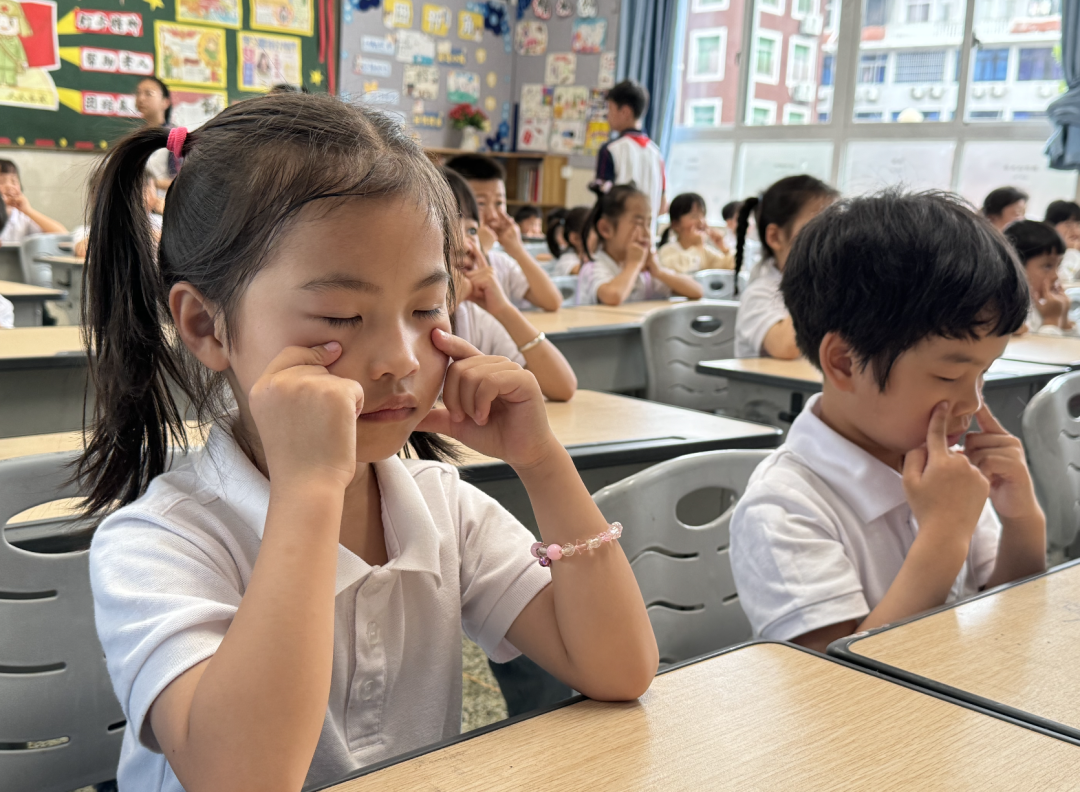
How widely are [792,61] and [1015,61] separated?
1596 millimetres

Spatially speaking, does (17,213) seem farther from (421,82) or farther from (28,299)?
(421,82)

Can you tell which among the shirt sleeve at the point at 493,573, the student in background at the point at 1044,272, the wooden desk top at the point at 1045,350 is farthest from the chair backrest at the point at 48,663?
the student in background at the point at 1044,272

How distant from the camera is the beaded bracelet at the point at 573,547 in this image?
0.87 m

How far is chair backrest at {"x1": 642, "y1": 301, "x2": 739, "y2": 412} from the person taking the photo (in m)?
2.94

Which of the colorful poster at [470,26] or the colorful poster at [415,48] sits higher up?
the colorful poster at [470,26]

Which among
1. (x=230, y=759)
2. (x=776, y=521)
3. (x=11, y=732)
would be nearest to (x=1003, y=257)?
(x=776, y=521)

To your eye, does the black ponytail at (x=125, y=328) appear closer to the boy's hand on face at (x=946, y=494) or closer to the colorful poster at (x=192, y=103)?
the boy's hand on face at (x=946, y=494)

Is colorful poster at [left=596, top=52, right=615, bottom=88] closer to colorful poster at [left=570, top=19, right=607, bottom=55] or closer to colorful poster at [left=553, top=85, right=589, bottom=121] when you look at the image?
colorful poster at [left=570, top=19, right=607, bottom=55]

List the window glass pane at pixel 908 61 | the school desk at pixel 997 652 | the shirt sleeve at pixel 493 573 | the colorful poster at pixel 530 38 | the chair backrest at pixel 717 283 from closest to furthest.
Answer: the school desk at pixel 997 652, the shirt sleeve at pixel 493 573, the chair backrest at pixel 717 283, the window glass pane at pixel 908 61, the colorful poster at pixel 530 38

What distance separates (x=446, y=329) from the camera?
0.85m

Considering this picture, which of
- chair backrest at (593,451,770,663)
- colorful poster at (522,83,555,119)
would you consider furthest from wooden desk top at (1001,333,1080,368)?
colorful poster at (522,83,555,119)

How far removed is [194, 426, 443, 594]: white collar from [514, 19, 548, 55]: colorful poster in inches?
318

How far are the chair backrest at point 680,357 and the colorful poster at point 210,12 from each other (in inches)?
195

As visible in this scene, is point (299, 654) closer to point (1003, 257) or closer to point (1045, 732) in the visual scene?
point (1045, 732)
